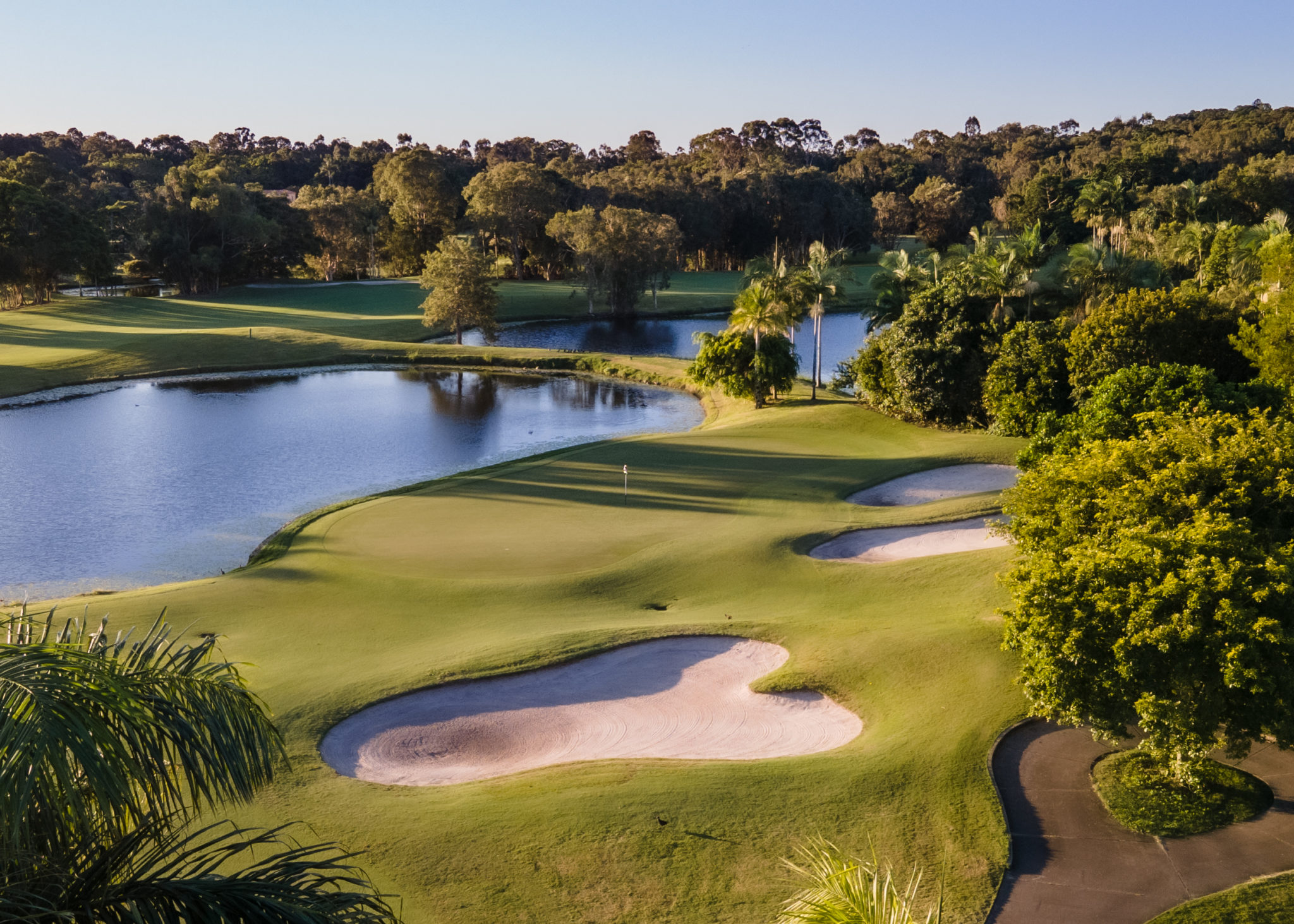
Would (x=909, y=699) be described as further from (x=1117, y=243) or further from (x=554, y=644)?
(x=1117, y=243)

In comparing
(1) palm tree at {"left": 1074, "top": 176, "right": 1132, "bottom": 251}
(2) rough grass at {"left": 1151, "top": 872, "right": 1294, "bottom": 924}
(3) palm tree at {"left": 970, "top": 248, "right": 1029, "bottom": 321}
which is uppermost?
(1) palm tree at {"left": 1074, "top": 176, "right": 1132, "bottom": 251}

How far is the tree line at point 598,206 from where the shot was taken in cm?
8912

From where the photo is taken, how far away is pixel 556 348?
78938 millimetres

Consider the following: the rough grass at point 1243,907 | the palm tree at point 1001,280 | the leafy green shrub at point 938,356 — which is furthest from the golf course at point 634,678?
the palm tree at point 1001,280

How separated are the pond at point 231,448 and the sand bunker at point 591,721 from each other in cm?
1448

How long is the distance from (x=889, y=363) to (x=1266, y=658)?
114 feet

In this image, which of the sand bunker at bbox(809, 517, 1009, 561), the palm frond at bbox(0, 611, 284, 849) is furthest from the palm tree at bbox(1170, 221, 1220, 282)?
the palm frond at bbox(0, 611, 284, 849)

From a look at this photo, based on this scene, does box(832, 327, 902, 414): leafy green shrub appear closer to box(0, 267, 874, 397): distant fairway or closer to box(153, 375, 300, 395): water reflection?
box(0, 267, 874, 397): distant fairway

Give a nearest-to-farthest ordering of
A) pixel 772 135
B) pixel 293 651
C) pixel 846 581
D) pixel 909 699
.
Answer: pixel 909 699, pixel 293 651, pixel 846 581, pixel 772 135

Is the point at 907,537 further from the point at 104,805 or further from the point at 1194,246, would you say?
the point at 1194,246

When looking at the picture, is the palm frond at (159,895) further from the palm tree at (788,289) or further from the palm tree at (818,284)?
the palm tree at (818,284)

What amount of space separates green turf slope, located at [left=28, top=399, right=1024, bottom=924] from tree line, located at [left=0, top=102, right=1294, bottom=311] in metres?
52.4

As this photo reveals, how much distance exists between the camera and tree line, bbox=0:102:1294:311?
8912 cm

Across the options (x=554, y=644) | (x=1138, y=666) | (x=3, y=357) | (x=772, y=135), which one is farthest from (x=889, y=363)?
(x=772, y=135)
